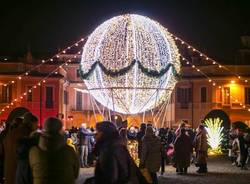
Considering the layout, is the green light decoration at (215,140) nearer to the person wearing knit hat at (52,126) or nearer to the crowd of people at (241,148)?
the crowd of people at (241,148)

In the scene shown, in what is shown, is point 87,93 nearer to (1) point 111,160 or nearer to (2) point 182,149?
(2) point 182,149

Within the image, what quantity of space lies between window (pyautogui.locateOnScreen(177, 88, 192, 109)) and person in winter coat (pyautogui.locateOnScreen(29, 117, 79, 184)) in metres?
55.7

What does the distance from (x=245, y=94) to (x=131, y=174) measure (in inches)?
2183

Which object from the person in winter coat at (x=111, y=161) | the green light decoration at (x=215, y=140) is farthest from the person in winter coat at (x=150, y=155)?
the green light decoration at (x=215, y=140)

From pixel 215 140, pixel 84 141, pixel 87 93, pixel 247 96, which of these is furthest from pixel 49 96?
pixel 84 141

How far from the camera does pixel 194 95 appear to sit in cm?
6278

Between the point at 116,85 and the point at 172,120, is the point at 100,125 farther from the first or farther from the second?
the point at 172,120

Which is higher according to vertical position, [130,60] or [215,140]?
[130,60]

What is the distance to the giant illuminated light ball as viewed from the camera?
2061 cm

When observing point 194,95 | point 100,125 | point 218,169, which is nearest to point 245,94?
point 194,95

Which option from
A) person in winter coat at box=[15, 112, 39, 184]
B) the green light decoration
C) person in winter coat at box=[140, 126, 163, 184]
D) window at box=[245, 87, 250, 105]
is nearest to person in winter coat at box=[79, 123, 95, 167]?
person in winter coat at box=[140, 126, 163, 184]

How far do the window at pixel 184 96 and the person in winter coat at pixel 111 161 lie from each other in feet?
182

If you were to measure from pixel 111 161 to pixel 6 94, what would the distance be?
52.3 meters

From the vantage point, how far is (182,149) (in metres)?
20.3
